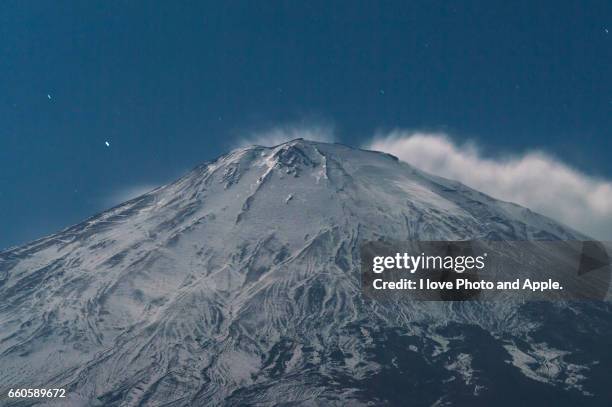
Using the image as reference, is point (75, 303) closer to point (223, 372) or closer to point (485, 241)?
point (223, 372)

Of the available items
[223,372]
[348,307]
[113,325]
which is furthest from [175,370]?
[348,307]

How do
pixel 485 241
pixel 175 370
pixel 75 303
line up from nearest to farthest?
pixel 175 370, pixel 75 303, pixel 485 241

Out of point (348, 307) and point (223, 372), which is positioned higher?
point (348, 307)

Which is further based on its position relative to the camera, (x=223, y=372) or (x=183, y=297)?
(x=183, y=297)

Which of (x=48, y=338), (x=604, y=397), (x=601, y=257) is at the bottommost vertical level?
(x=604, y=397)

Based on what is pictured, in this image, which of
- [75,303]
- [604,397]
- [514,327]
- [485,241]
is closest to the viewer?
[604,397]

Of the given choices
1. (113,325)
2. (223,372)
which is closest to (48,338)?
(113,325)
